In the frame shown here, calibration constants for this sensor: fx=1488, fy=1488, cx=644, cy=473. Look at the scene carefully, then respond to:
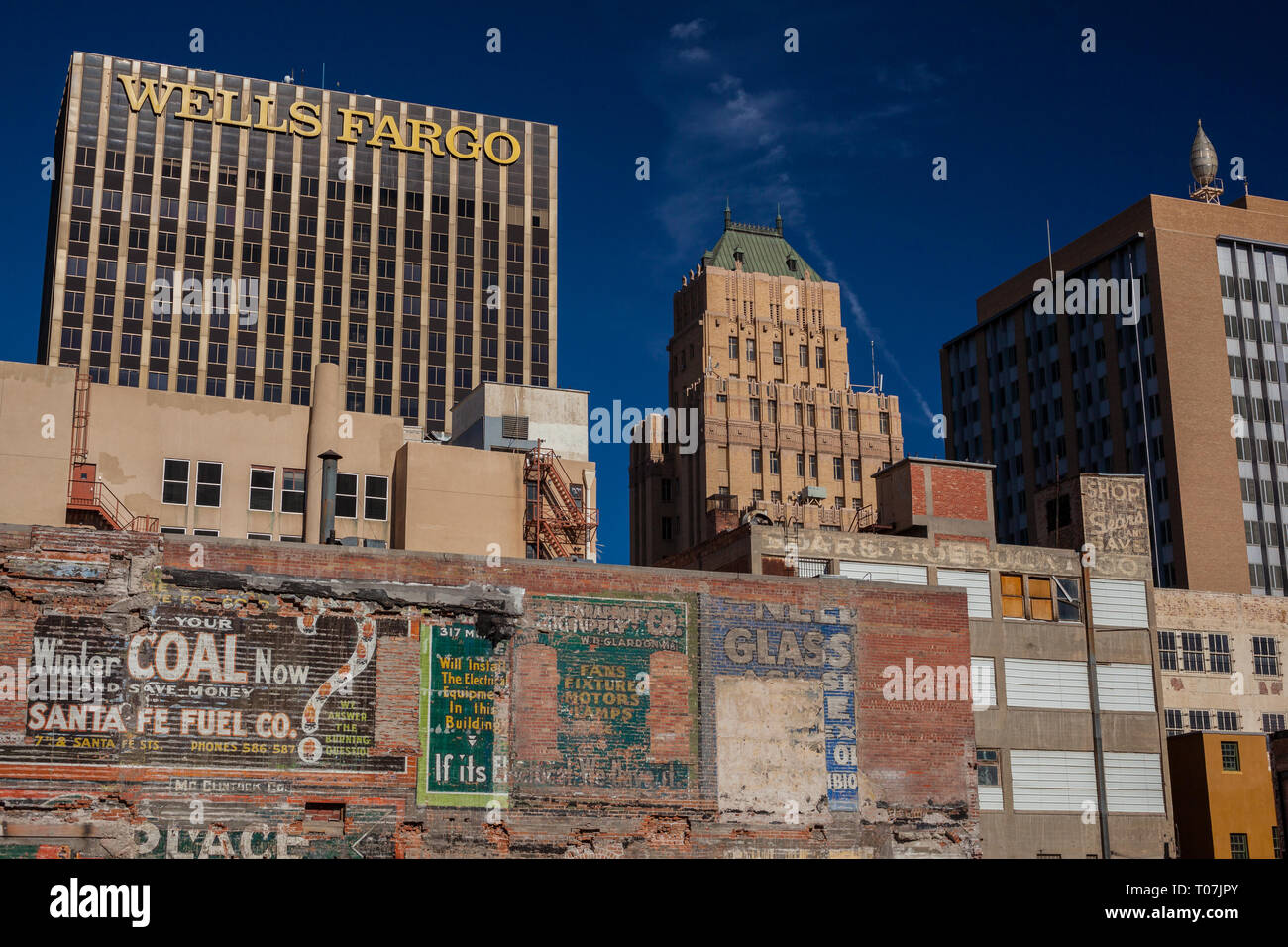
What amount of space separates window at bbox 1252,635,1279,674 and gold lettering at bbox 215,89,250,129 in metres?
89.5

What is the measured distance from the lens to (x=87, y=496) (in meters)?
47.8

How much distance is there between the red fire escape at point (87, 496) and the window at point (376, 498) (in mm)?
7092

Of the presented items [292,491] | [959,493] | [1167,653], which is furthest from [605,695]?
[1167,653]

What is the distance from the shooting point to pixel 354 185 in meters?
125

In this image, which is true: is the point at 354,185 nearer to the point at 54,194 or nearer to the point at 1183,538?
the point at 54,194

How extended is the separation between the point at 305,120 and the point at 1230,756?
9405cm

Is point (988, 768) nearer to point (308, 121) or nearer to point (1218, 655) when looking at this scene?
point (1218, 655)

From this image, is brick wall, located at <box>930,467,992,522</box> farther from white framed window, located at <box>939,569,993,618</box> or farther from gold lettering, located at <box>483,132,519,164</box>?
gold lettering, located at <box>483,132,519,164</box>

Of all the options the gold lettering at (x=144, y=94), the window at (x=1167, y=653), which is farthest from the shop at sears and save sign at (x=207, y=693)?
the gold lettering at (x=144, y=94)

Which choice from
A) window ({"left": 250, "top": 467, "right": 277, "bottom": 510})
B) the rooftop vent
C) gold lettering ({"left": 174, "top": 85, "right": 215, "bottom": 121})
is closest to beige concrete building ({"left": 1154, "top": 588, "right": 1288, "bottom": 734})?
the rooftop vent

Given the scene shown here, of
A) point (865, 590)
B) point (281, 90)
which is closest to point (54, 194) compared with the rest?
point (281, 90)

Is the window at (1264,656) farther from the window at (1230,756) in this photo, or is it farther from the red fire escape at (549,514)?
the red fire escape at (549,514)

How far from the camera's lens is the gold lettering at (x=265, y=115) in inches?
4830

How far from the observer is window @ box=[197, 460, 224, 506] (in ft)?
165
